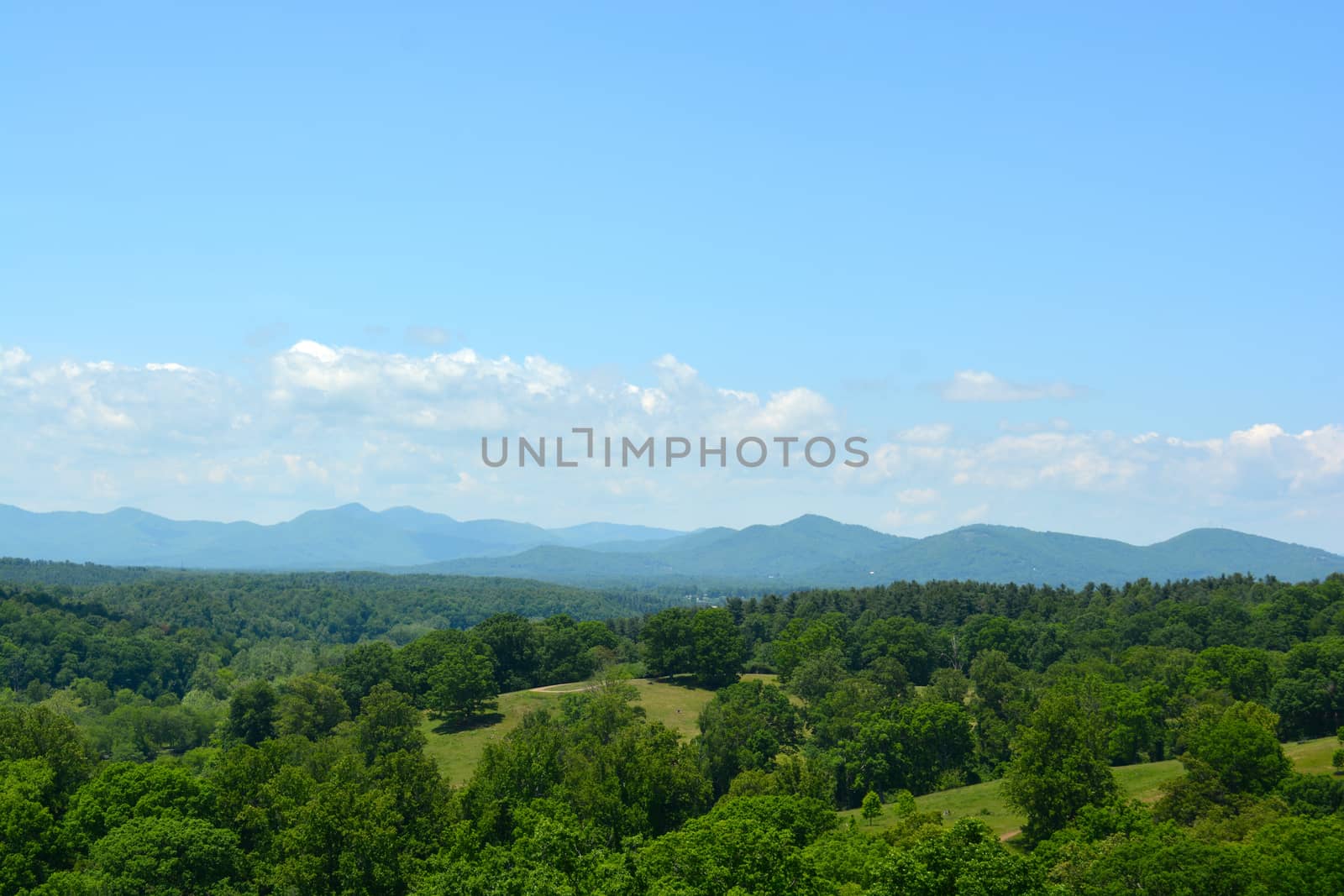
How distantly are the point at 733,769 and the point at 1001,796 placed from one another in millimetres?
20847

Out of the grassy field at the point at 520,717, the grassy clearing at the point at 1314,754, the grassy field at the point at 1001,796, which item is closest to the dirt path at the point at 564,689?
the grassy field at the point at 520,717

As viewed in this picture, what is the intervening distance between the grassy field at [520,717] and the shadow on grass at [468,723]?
8 centimetres

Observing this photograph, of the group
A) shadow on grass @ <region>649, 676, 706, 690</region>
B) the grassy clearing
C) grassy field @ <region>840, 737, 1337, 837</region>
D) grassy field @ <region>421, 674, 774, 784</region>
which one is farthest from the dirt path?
the grassy clearing

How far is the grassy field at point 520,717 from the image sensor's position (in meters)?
83.8

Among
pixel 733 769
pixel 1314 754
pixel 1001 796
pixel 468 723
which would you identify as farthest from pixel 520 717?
pixel 1314 754

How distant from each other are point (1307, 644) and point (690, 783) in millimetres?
54574

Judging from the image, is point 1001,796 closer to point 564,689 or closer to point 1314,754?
point 1314,754

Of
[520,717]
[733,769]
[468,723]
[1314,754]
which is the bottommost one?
[468,723]

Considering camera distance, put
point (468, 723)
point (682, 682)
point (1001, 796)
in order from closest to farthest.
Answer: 1. point (1001, 796)
2. point (468, 723)
3. point (682, 682)

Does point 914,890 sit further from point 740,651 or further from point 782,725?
point 740,651

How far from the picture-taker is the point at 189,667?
16212cm

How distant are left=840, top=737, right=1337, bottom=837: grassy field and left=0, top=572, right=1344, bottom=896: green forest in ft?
3.79

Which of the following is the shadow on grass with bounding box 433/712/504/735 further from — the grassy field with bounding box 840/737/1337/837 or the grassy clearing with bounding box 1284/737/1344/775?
the grassy clearing with bounding box 1284/737/1344/775

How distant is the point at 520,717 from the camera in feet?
317
